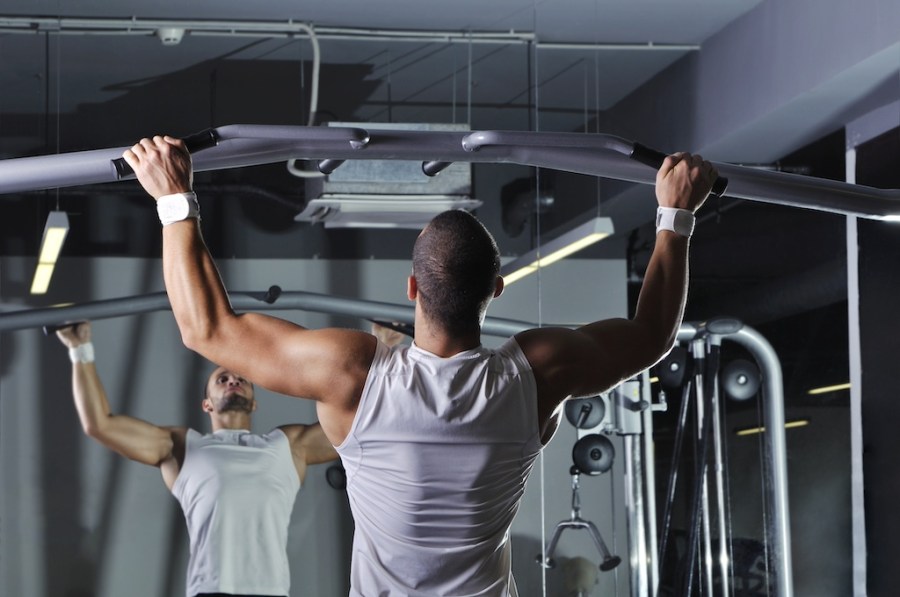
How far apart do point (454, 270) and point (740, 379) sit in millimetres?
2943

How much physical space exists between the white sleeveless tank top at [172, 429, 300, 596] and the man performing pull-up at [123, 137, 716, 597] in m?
1.64

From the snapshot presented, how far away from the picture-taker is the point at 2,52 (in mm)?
3785

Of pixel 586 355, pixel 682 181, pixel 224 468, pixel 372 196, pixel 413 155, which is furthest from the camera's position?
pixel 372 196

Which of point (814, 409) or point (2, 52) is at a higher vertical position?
point (2, 52)

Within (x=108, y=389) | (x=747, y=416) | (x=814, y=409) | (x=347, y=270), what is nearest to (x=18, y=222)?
(x=108, y=389)

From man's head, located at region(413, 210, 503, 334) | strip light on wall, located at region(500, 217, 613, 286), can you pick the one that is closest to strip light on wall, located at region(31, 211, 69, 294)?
strip light on wall, located at region(500, 217, 613, 286)

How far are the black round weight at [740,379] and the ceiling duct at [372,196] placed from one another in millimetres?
1476

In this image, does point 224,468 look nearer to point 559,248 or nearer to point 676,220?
point 559,248

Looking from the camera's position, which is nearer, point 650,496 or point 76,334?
point 76,334

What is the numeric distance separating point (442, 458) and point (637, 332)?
43cm

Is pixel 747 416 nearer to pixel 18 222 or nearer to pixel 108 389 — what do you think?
pixel 108 389

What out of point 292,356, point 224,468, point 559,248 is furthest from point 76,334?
point 292,356

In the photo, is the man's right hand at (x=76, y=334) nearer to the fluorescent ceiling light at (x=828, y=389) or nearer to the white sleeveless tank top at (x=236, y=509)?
the white sleeveless tank top at (x=236, y=509)

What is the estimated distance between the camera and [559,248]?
4.10 metres
